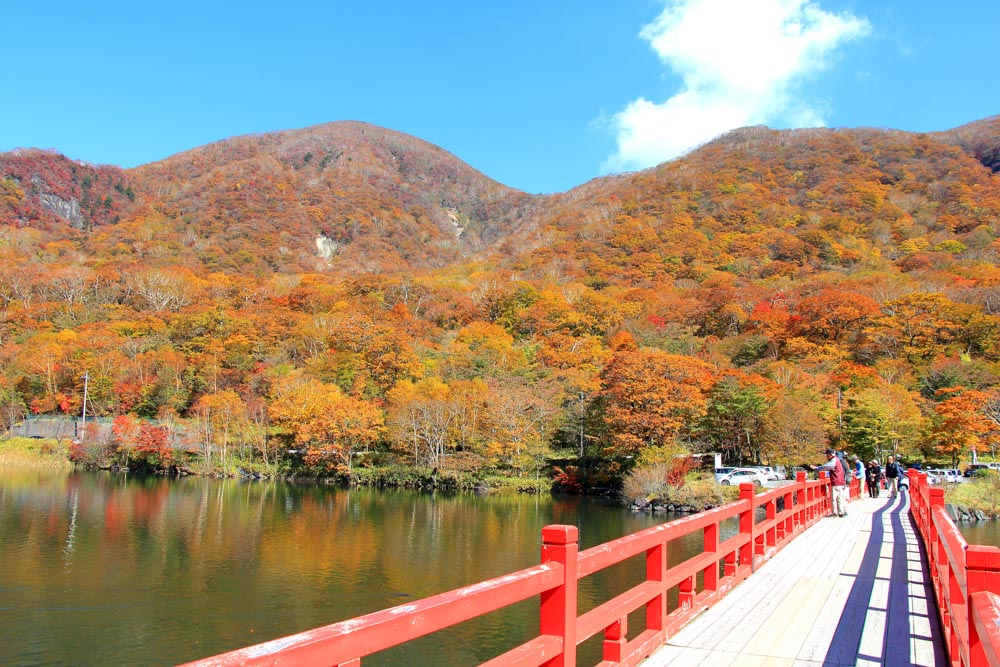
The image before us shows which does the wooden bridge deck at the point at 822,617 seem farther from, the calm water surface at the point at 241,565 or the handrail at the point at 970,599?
the calm water surface at the point at 241,565

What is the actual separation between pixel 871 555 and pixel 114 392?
57.5 metres

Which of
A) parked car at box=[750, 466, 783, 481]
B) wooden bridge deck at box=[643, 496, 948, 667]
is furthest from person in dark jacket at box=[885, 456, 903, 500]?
wooden bridge deck at box=[643, 496, 948, 667]

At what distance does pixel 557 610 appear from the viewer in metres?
3.50

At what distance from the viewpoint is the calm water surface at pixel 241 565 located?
12820 mm

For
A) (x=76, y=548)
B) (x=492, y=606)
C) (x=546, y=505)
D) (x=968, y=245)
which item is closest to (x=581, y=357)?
(x=546, y=505)

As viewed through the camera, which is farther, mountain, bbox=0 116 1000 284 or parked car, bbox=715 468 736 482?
mountain, bbox=0 116 1000 284

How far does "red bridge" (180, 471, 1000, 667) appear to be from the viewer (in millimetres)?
2438

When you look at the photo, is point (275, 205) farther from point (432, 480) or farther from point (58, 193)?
point (432, 480)

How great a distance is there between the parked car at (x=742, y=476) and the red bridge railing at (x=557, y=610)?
26.7 metres

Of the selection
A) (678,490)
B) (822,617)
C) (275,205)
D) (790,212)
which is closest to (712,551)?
(822,617)

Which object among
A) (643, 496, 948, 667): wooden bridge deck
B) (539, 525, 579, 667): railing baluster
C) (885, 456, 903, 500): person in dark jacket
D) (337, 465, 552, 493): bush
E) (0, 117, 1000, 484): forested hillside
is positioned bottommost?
(337, 465, 552, 493): bush

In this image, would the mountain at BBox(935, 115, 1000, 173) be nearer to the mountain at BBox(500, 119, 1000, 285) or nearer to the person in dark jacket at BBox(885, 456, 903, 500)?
the mountain at BBox(500, 119, 1000, 285)

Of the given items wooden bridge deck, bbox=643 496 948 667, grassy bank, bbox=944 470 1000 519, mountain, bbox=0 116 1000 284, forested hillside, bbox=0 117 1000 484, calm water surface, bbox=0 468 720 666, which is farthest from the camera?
mountain, bbox=0 116 1000 284

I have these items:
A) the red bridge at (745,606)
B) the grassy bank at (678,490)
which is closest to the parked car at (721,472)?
the grassy bank at (678,490)
